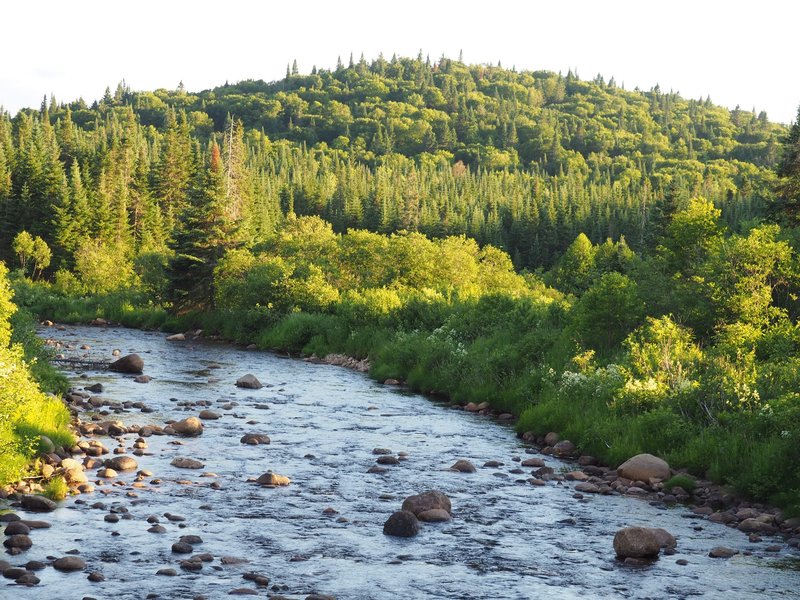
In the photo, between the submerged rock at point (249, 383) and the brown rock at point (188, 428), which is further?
the submerged rock at point (249, 383)

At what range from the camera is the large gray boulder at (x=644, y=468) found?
76.1 feet

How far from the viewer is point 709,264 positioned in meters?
31.9

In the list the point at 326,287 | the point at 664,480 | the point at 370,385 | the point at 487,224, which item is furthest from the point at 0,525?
the point at 487,224

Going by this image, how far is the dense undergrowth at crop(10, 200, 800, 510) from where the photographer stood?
23597mm

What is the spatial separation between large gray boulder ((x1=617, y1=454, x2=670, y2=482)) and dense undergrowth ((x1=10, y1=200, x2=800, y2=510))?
2.32ft

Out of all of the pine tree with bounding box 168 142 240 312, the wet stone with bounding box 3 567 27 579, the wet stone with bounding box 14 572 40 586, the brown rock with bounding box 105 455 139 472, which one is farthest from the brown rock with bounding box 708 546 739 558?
the pine tree with bounding box 168 142 240 312

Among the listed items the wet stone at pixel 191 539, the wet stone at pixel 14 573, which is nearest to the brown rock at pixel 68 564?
the wet stone at pixel 14 573

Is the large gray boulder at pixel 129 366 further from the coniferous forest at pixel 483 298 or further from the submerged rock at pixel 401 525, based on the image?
the submerged rock at pixel 401 525

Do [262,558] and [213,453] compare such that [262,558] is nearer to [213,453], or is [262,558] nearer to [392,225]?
[213,453]

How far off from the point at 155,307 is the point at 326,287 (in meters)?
21.7

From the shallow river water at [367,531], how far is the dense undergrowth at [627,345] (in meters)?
2.68

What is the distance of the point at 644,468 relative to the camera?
76.7 ft

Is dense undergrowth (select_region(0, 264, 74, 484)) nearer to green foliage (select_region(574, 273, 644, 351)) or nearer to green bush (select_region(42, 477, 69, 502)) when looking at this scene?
green bush (select_region(42, 477, 69, 502))

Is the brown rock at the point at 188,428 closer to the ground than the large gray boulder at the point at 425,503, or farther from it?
closer to the ground
